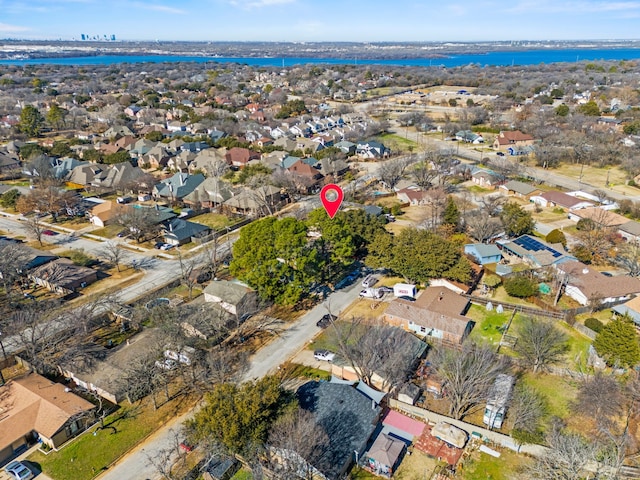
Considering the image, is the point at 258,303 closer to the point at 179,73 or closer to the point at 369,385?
the point at 369,385

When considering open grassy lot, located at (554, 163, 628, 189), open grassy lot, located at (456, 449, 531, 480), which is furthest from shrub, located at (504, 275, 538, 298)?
open grassy lot, located at (554, 163, 628, 189)

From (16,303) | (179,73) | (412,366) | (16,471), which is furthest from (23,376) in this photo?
(179,73)

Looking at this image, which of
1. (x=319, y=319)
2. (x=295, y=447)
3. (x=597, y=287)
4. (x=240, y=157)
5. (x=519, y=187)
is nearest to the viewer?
(x=295, y=447)

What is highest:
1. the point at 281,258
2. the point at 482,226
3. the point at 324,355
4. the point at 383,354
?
the point at 281,258

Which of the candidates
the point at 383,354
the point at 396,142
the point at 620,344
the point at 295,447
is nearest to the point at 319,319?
the point at 383,354

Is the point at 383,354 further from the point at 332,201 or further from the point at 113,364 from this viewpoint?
the point at 113,364

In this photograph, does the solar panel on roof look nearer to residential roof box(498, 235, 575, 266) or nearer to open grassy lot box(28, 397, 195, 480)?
residential roof box(498, 235, 575, 266)
